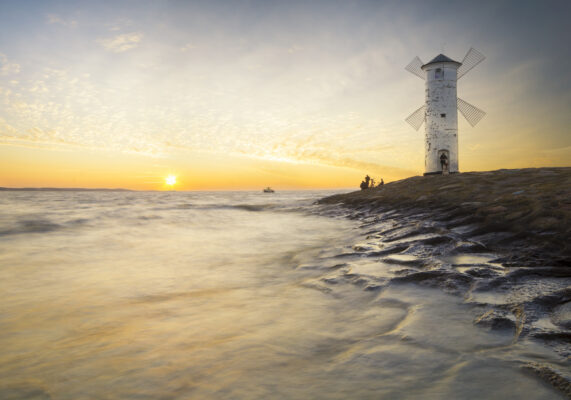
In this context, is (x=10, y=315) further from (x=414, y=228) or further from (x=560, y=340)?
(x=414, y=228)

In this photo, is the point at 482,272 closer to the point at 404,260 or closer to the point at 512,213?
the point at 404,260

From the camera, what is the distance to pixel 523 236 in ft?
15.4

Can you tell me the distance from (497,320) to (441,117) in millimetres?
20558

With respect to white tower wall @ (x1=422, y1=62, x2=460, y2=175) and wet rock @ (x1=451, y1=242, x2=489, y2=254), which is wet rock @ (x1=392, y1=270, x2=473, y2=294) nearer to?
wet rock @ (x1=451, y1=242, x2=489, y2=254)

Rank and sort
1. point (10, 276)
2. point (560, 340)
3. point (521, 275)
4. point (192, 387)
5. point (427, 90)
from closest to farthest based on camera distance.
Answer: point (192, 387) → point (560, 340) → point (521, 275) → point (10, 276) → point (427, 90)

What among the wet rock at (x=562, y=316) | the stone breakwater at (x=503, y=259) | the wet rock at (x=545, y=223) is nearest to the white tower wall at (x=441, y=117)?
→ the stone breakwater at (x=503, y=259)

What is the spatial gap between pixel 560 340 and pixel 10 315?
4.28 m

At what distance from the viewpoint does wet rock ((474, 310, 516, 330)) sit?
2.20 metres

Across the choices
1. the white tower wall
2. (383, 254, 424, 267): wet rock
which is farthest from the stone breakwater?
the white tower wall

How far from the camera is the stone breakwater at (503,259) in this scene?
85.4 inches

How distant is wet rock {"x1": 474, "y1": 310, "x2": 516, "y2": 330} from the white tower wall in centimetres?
1945

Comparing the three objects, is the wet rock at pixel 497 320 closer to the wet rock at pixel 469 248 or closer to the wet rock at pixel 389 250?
the wet rock at pixel 469 248

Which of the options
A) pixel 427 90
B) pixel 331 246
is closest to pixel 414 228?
pixel 331 246

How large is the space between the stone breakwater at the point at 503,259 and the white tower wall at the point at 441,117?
12280 mm
